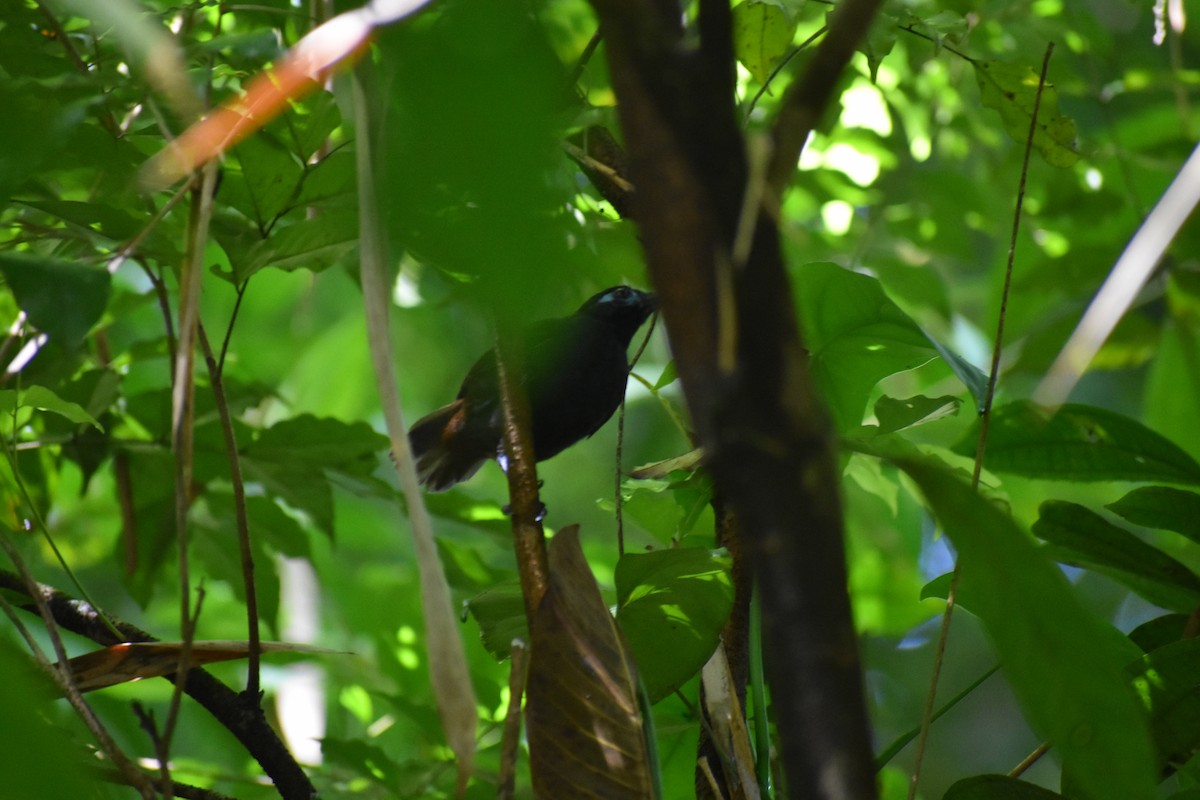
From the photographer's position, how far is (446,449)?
6.07 ft

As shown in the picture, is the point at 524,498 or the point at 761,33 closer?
the point at 524,498

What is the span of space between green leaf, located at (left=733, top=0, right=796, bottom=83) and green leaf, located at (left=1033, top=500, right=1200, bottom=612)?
16.6 inches

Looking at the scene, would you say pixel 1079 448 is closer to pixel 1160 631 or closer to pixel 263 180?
pixel 1160 631

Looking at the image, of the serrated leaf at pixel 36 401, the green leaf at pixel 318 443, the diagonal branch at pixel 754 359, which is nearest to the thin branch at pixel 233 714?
the serrated leaf at pixel 36 401

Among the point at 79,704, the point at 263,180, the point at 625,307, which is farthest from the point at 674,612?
the point at 625,307

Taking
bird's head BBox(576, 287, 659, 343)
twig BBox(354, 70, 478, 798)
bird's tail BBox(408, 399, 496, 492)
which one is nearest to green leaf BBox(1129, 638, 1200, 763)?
twig BBox(354, 70, 478, 798)

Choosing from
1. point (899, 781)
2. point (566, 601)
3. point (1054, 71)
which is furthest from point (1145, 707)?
point (1054, 71)

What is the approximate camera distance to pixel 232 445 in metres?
0.67

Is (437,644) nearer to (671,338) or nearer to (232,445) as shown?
(671,338)

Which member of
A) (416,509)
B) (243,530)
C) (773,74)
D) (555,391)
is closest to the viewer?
(416,509)

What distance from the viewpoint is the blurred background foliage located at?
1.14ft

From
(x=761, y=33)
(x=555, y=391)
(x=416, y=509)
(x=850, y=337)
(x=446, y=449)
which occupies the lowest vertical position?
(x=416, y=509)

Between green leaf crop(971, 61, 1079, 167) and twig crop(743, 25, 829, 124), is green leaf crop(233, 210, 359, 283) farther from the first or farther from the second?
green leaf crop(971, 61, 1079, 167)

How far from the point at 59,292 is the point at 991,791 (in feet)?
2.03
